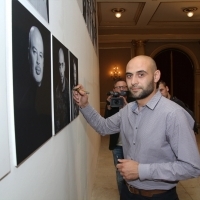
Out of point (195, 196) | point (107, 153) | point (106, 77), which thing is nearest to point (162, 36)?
point (106, 77)

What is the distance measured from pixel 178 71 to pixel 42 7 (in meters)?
12.0

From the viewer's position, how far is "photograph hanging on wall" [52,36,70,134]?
1.59 m

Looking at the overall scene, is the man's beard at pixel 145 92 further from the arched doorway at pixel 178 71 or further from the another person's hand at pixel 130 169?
the arched doorway at pixel 178 71

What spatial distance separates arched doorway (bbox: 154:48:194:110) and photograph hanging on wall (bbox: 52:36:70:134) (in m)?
11.1

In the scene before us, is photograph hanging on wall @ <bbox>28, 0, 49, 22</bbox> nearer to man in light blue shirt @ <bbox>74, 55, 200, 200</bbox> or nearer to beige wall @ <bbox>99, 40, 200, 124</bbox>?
man in light blue shirt @ <bbox>74, 55, 200, 200</bbox>

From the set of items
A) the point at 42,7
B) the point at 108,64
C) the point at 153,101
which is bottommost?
the point at 153,101

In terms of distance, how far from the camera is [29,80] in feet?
3.50

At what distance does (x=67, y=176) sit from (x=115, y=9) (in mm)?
7644

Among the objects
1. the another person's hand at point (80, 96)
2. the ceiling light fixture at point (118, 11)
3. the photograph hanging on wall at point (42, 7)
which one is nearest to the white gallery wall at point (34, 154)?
the photograph hanging on wall at point (42, 7)

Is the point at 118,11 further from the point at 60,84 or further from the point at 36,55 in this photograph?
the point at 36,55

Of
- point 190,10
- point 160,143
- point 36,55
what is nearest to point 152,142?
point 160,143

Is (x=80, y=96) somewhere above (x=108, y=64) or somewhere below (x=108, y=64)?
below

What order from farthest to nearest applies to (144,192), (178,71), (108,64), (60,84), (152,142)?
(178,71), (108,64), (144,192), (152,142), (60,84)

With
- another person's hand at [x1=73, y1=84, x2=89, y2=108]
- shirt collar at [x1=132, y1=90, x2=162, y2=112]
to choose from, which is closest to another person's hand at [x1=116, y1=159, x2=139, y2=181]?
shirt collar at [x1=132, y1=90, x2=162, y2=112]
